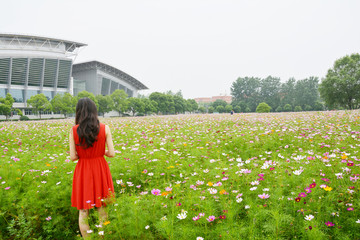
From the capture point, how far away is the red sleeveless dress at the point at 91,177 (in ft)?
10.2

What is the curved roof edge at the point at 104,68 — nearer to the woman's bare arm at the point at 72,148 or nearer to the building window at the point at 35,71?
the building window at the point at 35,71

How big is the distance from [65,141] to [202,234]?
8.36 m

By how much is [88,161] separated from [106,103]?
5350cm

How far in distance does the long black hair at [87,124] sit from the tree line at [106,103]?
145 feet

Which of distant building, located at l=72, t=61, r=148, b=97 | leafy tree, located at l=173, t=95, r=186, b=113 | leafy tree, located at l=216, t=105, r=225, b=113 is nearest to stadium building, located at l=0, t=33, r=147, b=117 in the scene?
distant building, located at l=72, t=61, r=148, b=97

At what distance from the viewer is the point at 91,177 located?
3148 mm

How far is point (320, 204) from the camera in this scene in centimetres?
287

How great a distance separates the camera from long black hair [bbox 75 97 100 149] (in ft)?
9.71

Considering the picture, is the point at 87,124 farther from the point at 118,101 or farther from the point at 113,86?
the point at 113,86

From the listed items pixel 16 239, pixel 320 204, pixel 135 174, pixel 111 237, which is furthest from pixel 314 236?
pixel 16 239

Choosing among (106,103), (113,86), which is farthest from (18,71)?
(113,86)

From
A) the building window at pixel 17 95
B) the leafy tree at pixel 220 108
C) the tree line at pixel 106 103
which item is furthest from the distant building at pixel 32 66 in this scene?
the leafy tree at pixel 220 108

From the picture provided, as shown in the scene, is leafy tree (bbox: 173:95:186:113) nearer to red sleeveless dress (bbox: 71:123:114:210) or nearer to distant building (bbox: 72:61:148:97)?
distant building (bbox: 72:61:148:97)

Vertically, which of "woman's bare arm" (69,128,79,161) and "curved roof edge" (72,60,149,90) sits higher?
"curved roof edge" (72,60,149,90)
